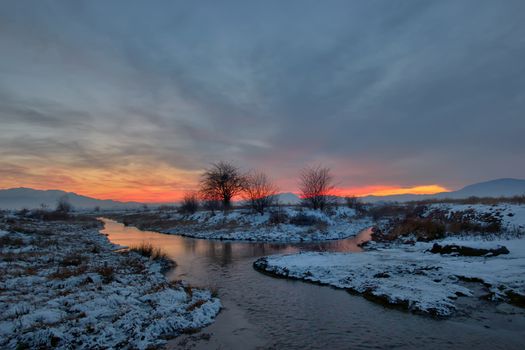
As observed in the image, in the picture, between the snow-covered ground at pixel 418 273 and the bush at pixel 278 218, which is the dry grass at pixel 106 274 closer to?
the snow-covered ground at pixel 418 273

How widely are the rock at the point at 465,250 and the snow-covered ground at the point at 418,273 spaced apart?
27 cm

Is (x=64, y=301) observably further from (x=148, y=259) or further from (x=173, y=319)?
(x=148, y=259)

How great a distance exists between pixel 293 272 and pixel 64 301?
10432 mm

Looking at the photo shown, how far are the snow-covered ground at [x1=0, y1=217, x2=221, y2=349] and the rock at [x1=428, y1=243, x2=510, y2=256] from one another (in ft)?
48.9

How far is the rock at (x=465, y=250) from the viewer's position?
16531 mm

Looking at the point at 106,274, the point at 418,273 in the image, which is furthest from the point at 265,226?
the point at 106,274

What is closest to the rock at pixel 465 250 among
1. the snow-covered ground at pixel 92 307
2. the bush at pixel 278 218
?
the snow-covered ground at pixel 92 307

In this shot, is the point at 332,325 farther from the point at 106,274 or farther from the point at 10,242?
the point at 10,242

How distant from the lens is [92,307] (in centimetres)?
977

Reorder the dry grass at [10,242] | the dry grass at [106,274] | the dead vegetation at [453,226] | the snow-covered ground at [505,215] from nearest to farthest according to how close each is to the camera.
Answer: the dry grass at [106,274], the snow-covered ground at [505,215], the dry grass at [10,242], the dead vegetation at [453,226]

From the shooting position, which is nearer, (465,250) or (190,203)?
(465,250)

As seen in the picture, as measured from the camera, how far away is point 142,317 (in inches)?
367

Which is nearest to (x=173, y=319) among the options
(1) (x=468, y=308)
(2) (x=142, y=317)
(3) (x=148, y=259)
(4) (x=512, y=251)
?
(2) (x=142, y=317)

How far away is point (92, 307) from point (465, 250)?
19131 mm
